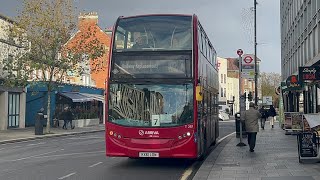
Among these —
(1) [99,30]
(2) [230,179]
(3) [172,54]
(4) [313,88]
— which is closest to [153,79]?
(3) [172,54]

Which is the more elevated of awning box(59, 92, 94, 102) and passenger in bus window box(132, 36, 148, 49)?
passenger in bus window box(132, 36, 148, 49)

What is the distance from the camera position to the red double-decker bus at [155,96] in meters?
13.2

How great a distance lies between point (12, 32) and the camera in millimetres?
34188

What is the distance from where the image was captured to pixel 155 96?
13438 mm

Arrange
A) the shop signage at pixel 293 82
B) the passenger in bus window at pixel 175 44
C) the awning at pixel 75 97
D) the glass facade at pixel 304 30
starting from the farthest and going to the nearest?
the awning at pixel 75 97, the glass facade at pixel 304 30, the shop signage at pixel 293 82, the passenger in bus window at pixel 175 44

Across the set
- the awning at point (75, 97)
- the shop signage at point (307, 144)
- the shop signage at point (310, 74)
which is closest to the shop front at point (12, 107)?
the awning at point (75, 97)

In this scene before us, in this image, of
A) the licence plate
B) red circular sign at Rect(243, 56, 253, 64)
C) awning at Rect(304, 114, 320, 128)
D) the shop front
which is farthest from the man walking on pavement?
the shop front

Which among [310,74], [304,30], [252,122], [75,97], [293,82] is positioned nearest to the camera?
[252,122]

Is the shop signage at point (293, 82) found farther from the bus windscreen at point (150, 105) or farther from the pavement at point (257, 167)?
the bus windscreen at point (150, 105)

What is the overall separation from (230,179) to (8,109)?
30713mm

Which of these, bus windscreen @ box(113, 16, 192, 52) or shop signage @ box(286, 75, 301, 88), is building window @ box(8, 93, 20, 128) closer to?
shop signage @ box(286, 75, 301, 88)

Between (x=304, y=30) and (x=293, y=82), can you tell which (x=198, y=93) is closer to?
(x=293, y=82)

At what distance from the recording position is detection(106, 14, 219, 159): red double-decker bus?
1320 centimetres

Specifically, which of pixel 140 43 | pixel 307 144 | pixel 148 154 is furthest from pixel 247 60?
pixel 148 154
